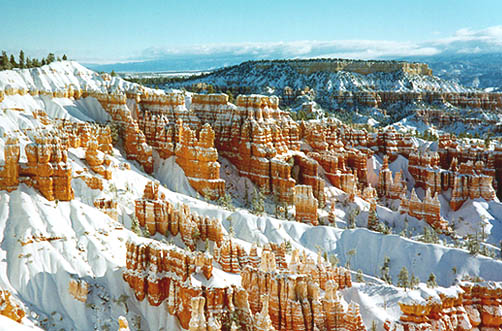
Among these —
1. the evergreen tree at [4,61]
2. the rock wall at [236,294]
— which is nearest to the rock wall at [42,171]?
the rock wall at [236,294]

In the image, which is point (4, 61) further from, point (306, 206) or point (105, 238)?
point (306, 206)

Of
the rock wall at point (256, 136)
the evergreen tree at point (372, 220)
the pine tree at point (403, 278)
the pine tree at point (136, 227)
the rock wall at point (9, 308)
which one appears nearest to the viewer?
the rock wall at point (9, 308)

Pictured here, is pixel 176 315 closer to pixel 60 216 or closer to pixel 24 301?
pixel 24 301

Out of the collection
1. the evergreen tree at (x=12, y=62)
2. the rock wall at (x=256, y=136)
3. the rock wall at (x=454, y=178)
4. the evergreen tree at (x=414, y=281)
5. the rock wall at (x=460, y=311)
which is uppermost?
the evergreen tree at (x=12, y=62)

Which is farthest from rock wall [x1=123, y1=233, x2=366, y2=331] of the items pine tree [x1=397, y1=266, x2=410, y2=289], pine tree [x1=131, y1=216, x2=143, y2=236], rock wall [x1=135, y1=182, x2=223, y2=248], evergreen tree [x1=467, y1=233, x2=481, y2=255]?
evergreen tree [x1=467, y1=233, x2=481, y2=255]

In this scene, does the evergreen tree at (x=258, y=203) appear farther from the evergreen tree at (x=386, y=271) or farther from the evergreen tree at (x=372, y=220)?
the evergreen tree at (x=386, y=271)

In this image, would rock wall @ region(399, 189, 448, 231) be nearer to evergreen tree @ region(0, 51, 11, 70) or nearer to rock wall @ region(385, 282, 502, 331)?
rock wall @ region(385, 282, 502, 331)

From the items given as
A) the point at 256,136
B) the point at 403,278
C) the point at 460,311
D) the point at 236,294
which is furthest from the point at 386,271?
the point at 256,136

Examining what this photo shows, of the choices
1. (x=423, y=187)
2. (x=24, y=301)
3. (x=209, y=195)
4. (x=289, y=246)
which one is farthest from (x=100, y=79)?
(x=423, y=187)
